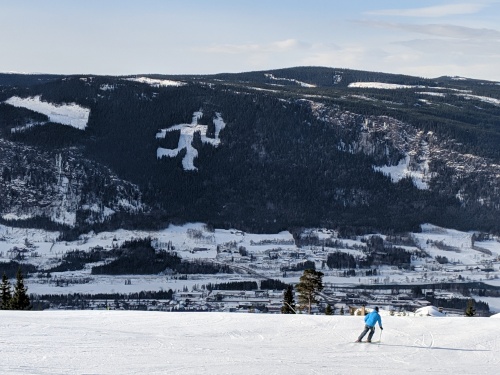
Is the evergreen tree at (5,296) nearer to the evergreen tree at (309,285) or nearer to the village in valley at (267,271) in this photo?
the evergreen tree at (309,285)

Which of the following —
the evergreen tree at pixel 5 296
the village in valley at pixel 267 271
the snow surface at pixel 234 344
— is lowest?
the village in valley at pixel 267 271

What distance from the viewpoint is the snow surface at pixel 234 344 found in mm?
32125

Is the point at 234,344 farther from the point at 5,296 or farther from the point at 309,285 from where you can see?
the point at 5,296

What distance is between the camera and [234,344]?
36.7m

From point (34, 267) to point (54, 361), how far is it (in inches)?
4070

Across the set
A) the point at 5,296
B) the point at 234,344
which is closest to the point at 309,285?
the point at 5,296

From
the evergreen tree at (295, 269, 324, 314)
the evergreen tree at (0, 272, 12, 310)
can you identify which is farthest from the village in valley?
the evergreen tree at (0, 272, 12, 310)

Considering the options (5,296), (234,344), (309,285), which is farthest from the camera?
(5,296)

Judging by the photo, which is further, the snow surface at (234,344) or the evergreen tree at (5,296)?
the evergreen tree at (5,296)

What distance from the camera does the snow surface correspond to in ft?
105

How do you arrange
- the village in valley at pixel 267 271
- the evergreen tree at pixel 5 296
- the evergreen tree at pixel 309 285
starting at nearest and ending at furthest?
1. the evergreen tree at pixel 309 285
2. the evergreen tree at pixel 5 296
3. the village in valley at pixel 267 271

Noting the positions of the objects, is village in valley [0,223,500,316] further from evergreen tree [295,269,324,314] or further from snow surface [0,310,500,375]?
snow surface [0,310,500,375]

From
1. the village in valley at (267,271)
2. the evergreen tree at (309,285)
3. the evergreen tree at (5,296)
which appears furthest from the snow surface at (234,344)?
the village in valley at (267,271)

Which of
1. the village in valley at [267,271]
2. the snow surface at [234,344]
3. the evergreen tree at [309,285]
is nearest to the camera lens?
the snow surface at [234,344]
